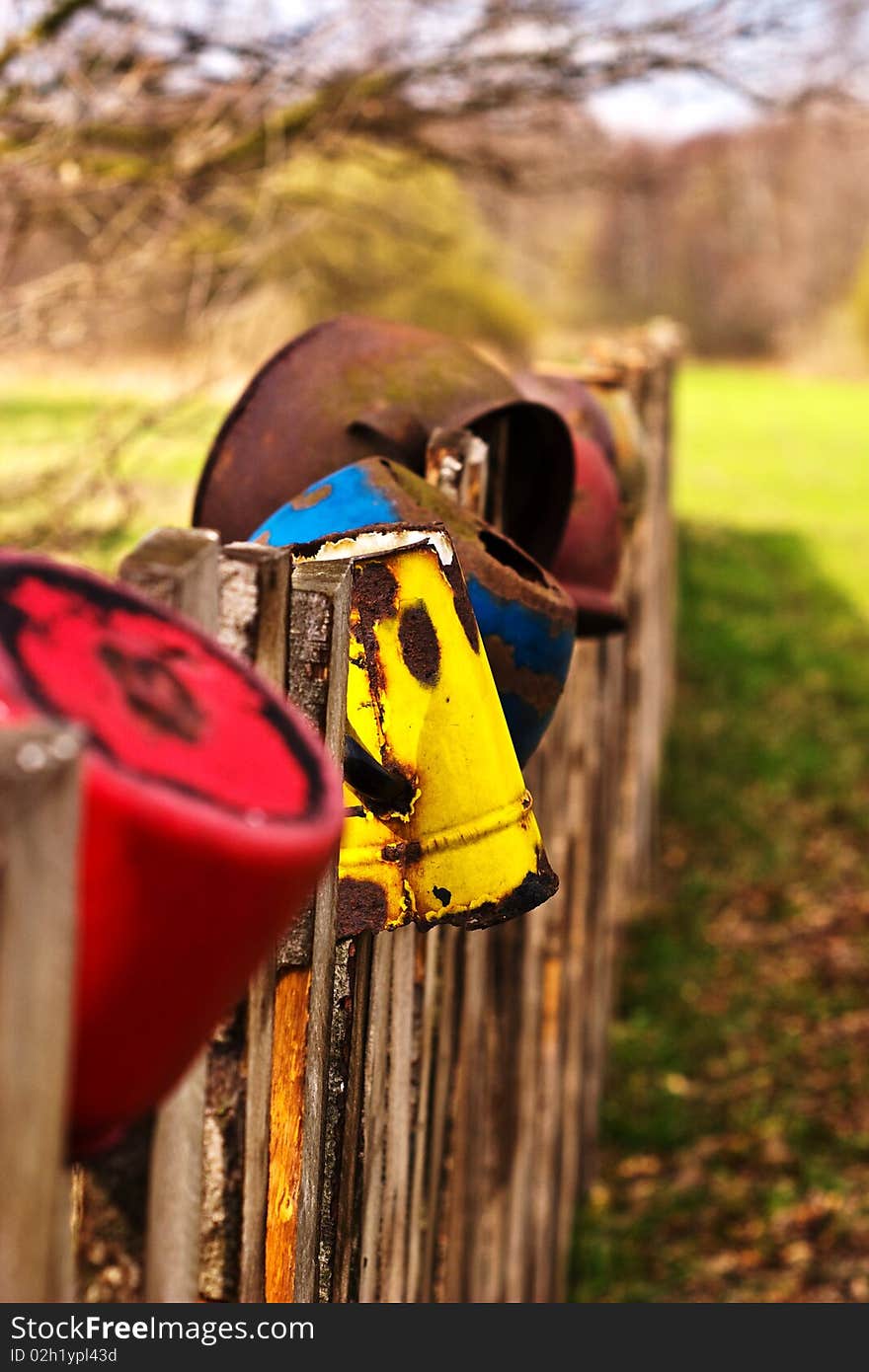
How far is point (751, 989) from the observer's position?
20.5 feet

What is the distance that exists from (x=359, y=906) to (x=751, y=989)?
4.89 metres

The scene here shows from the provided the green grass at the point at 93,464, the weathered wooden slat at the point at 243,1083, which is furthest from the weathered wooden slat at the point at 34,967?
the green grass at the point at 93,464

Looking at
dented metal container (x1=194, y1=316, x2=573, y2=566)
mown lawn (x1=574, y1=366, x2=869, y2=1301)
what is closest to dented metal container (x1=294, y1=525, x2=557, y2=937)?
dented metal container (x1=194, y1=316, x2=573, y2=566)

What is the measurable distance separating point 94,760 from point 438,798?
0.91 metres

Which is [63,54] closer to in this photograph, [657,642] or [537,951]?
[537,951]

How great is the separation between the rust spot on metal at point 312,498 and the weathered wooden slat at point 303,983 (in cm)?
52

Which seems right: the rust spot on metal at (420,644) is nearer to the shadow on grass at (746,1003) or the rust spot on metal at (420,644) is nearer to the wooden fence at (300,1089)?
the wooden fence at (300,1089)

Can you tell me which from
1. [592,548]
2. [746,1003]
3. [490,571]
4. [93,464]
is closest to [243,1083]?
[490,571]

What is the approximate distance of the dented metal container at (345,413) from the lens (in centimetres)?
232

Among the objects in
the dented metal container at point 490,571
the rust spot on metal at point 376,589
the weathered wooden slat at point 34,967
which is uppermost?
the weathered wooden slat at point 34,967

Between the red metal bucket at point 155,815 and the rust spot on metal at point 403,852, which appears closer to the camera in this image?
the red metal bucket at point 155,815

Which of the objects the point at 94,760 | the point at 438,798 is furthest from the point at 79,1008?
the point at 438,798

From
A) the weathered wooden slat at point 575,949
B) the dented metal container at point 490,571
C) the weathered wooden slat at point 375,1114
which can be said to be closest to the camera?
the weathered wooden slat at point 375,1114

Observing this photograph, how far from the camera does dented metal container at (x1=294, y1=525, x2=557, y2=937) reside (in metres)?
1.61
